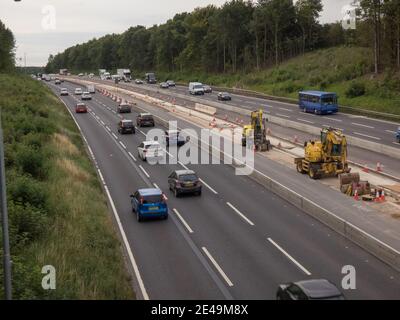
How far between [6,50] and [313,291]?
111 m

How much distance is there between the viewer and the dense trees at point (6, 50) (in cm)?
11031

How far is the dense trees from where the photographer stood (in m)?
110

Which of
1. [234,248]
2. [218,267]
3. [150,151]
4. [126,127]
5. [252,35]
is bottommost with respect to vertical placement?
[218,267]

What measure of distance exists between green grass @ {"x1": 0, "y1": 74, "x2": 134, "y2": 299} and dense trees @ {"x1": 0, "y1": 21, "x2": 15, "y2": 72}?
80337mm

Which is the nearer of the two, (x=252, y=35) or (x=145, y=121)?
(x=145, y=121)

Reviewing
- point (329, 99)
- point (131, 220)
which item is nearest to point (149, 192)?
point (131, 220)

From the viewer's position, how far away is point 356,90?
6756cm

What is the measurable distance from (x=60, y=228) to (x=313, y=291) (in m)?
11.5

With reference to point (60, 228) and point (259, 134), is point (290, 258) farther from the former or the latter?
point (259, 134)

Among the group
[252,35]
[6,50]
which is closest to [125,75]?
[6,50]

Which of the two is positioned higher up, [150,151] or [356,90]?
[356,90]

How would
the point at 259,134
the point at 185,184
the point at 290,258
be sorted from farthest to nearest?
1. the point at 259,134
2. the point at 185,184
3. the point at 290,258

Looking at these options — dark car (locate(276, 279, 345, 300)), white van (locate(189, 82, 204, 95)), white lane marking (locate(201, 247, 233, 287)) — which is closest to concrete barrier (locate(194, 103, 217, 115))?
white van (locate(189, 82, 204, 95))

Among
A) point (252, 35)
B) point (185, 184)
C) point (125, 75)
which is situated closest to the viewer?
point (185, 184)
